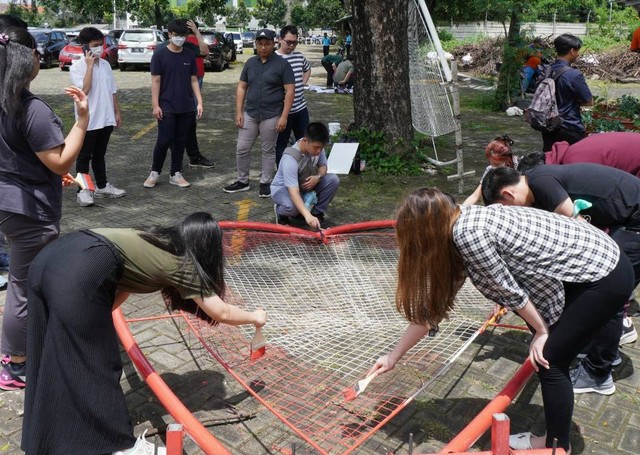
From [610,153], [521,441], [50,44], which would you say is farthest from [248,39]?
[521,441]

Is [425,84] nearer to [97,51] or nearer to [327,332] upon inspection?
[97,51]

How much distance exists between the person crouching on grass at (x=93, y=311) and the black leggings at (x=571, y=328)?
1397 millimetres

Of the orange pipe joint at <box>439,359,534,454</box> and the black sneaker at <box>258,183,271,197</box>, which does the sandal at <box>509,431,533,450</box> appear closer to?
the orange pipe joint at <box>439,359,534,454</box>

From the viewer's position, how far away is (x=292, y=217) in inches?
220

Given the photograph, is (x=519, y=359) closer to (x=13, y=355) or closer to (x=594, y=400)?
(x=594, y=400)

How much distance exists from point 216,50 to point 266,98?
1631cm

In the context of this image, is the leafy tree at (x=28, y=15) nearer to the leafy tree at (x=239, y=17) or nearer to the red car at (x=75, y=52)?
the leafy tree at (x=239, y=17)

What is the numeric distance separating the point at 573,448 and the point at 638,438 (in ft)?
1.17

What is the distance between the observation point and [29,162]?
3.08 meters

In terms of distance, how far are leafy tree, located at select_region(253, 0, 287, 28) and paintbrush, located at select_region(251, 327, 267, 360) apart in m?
69.4

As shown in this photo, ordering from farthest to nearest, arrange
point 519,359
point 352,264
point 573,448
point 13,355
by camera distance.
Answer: point 352,264, point 519,359, point 13,355, point 573,448

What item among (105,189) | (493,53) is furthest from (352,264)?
(493,53)

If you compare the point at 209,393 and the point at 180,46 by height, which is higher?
the point at 180,46

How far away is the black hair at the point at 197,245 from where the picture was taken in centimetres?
252
